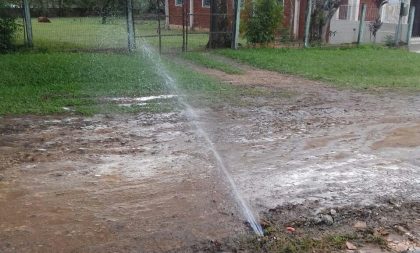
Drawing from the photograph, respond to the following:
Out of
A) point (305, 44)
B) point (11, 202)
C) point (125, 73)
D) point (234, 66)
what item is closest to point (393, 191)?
point (11, 202)

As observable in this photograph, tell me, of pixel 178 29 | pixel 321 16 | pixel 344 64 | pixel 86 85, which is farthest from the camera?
pixel 178 29

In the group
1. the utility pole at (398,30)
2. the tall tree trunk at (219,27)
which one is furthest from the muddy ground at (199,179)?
the utility pole at (398,30)

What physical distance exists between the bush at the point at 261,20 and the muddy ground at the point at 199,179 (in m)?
8.98

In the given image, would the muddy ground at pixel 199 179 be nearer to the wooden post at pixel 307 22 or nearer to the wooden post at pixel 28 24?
the wooden post at pixel 28 24

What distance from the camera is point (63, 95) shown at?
29.1 feet

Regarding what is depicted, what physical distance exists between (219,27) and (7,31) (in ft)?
22.2

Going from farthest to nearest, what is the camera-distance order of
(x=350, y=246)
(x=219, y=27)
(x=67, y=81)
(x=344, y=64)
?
(x=219, y=27) < (x=344, y=64) < (x=67, y=81) < (x=350, y=246)

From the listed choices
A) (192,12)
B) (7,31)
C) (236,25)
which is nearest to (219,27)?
(236,25)

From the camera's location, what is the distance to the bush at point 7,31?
13125mm

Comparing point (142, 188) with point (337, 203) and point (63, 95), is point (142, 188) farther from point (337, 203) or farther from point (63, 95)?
point (63, 95)

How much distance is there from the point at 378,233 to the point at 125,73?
777 centimetres

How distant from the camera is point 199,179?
512cm

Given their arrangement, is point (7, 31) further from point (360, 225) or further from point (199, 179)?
point (360, 225)

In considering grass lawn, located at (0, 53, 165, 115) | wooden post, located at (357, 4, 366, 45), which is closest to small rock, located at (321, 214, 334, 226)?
grass lawn, located at (0, 53, 165, 115)
